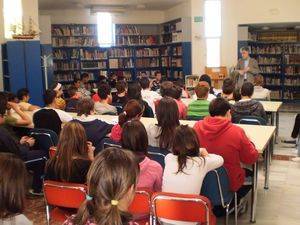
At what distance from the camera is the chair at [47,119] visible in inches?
188

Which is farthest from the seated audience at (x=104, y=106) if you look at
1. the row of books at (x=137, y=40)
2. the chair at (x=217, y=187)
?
the row of books at (x=137, y=40)

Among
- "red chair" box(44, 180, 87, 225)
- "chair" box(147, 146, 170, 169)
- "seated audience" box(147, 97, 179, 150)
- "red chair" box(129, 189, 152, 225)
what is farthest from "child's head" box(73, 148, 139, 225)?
"seated audience" box(147, 97, 179, 150)

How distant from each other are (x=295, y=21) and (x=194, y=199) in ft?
32.1

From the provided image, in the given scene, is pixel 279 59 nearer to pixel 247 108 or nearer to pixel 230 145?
pixel 247 108

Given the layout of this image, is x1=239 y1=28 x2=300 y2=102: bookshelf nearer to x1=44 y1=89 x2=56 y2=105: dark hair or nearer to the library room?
the library room

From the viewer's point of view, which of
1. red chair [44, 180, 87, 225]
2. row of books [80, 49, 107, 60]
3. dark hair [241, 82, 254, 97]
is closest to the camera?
red chair [44, 180, 87, 225]

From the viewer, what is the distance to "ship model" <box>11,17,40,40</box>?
9.37 m

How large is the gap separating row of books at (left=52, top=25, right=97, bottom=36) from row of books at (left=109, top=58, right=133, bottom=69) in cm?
108

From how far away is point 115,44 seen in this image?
13.2m

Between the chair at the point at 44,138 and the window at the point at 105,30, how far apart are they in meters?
8.59

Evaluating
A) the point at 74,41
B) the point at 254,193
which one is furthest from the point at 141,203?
the point at 74,41

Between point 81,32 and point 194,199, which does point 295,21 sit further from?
point 194,199

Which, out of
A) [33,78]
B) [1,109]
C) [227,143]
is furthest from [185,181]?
[33,78]

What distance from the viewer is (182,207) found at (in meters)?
2.49
